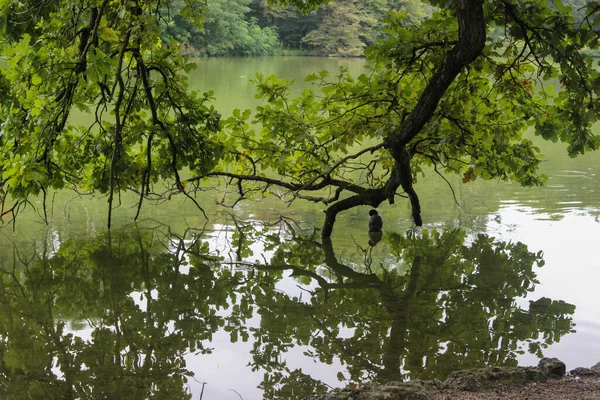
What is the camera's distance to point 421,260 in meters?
6.83

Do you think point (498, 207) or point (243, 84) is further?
point (243, 84)

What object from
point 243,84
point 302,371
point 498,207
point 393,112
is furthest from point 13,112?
point 243,84

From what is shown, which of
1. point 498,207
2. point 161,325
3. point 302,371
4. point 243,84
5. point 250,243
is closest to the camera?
point 302,371

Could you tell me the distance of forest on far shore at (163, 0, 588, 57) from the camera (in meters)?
43.6

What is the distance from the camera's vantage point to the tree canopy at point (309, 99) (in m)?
4.88

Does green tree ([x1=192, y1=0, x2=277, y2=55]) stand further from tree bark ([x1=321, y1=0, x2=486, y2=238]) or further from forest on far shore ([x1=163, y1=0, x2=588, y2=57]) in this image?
tree bark ([x1=321, y1=0, x2=486, y2=238])

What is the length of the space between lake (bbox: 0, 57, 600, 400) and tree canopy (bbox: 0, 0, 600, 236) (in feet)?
2.03

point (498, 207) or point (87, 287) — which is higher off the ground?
point (498, 207)

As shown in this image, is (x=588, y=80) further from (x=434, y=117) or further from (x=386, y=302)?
(x=386, y=302)

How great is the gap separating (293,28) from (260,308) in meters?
46.7

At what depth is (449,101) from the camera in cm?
645

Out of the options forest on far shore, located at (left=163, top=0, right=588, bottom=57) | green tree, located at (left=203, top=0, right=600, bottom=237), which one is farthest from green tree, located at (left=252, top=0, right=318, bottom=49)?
green tree, located at (left=203, top=0, right=600, bottom=237)

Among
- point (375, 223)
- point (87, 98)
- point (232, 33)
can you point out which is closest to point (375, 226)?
point (375, 223)

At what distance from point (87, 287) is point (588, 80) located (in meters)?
4.20
